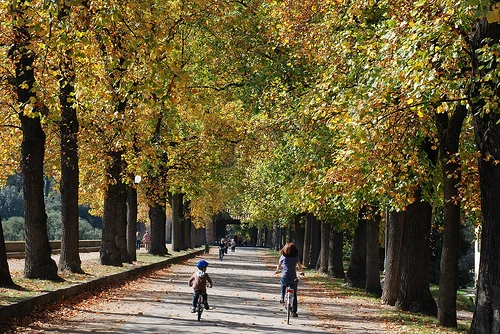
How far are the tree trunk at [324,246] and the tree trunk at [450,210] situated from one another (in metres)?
23.9

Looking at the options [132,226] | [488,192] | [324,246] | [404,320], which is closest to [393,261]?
[404,320]

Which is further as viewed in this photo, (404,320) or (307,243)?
(307,243)

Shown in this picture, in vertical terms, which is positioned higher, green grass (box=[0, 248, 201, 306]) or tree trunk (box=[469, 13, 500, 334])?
tree trunk (box=[469, 13, 500, 334])

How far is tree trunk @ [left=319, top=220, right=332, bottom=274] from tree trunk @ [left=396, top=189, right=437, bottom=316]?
65.0 feet

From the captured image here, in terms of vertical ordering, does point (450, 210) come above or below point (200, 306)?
above

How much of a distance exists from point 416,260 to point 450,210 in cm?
432

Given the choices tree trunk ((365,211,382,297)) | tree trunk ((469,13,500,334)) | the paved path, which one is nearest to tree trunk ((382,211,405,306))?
the paved path

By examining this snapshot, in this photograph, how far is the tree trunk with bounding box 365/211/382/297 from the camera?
30.1 meters

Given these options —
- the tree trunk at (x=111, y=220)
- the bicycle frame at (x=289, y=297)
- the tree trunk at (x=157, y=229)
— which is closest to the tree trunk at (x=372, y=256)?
the tree trunk at (x=111, y=220)

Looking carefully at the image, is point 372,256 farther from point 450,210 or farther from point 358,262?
point 450,210

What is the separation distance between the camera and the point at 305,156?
26578mm

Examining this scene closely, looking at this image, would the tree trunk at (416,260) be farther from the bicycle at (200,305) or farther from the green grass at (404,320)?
the bicycle at (200,305)

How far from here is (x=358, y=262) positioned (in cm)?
3666

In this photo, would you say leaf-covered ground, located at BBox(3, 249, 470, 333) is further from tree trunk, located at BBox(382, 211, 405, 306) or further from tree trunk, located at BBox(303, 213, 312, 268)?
tree trunk, located at BBox(303, 213, 312, 268)
